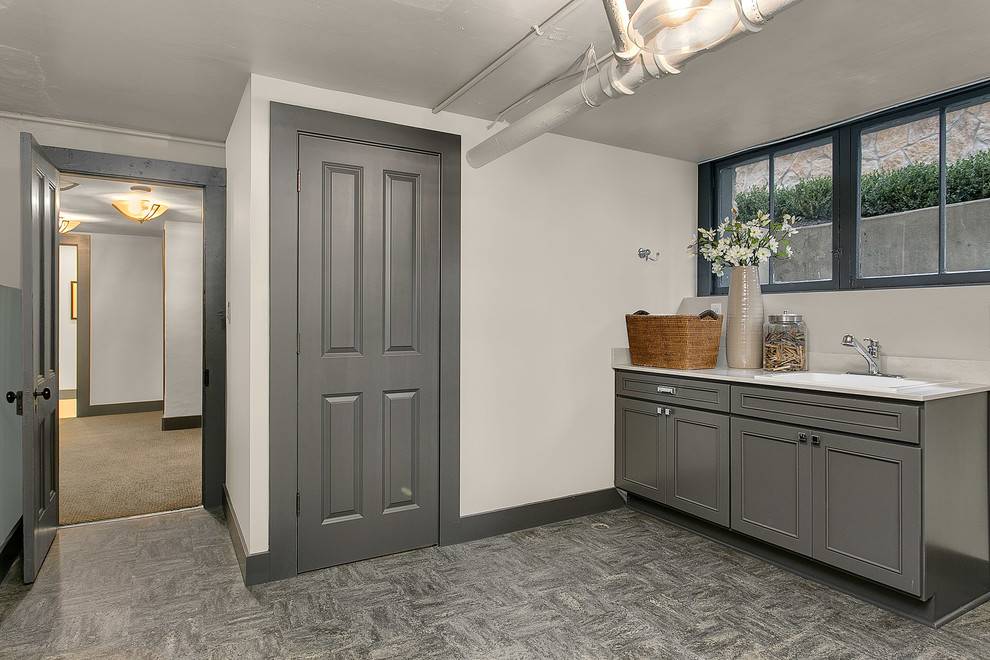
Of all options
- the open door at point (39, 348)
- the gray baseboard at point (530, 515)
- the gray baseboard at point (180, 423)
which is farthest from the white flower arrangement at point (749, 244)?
the gray baseboard at point (180, 423)

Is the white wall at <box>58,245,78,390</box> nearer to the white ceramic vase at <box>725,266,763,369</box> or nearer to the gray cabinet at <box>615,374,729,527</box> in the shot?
the gray cabinet at <box>615,374,729,527</box>

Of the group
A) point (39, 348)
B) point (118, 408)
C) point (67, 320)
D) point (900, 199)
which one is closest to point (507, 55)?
point (900, 199)

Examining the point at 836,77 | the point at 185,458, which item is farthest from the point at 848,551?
the point at 185,458

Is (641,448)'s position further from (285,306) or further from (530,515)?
(285,306)

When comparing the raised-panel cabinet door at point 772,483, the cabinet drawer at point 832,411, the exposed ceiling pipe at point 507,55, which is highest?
the exposed ceiling pipe at point 507,55

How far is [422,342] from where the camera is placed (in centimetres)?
317

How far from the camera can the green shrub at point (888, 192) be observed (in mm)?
2930

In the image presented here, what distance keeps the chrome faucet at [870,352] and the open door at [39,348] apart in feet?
13.1

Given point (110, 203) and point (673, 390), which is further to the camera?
point (110, 203)

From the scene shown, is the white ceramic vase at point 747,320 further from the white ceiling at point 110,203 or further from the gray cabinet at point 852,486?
the white ceiling at point 110,203

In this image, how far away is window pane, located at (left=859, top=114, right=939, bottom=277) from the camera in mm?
3080

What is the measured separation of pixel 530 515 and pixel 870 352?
2.06 m

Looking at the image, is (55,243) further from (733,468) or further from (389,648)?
(733,468)

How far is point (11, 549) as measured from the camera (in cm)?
291
